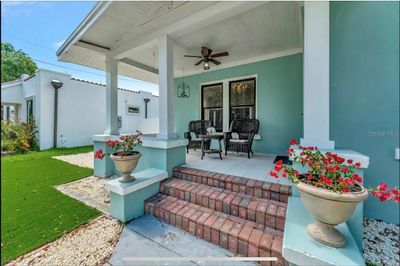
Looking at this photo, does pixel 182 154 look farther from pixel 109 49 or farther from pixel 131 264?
pixel 109 49

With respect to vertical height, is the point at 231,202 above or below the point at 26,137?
below

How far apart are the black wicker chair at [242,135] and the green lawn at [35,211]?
294 centimetres

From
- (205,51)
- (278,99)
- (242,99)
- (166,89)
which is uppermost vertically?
(205,51)

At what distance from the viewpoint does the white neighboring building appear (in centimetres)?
701

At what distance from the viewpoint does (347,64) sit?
243 centimetres

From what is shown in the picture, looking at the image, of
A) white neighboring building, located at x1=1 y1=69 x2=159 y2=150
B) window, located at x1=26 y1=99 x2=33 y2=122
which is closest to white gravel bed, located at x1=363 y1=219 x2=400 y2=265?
white neighboring building, located at x1=1 y1=69 x2=159 y2=150

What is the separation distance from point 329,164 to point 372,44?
2.09m

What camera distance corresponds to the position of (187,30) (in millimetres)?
2953

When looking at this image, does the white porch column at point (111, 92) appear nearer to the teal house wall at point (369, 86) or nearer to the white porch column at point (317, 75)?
the white porch column at point (317, 75)

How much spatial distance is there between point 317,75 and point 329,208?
142 cm

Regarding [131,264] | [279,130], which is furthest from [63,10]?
[279,130]

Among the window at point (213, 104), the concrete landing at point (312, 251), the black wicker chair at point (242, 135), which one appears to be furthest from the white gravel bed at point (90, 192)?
the window at point (213, 104)

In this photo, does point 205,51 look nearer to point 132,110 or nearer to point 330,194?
point 330,194

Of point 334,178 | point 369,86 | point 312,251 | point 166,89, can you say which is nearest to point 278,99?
point 369,86
